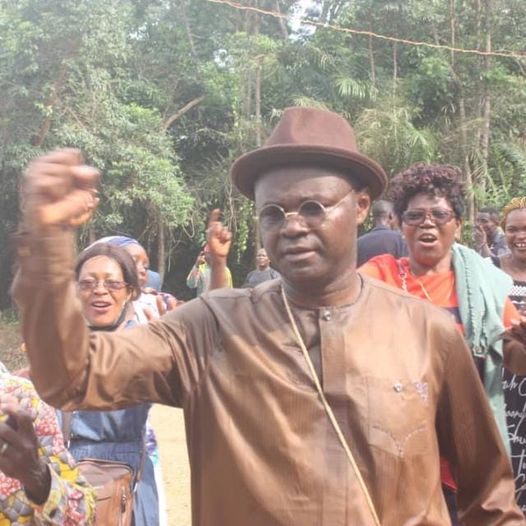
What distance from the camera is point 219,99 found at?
21.2 m

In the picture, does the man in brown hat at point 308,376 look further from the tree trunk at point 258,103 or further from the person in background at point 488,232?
the tree trunk at point 258,103

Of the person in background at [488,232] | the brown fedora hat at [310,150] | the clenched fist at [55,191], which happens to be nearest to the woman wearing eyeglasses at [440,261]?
the brown fedora hat at [310,150]

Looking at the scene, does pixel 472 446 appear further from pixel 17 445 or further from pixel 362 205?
pixel 17 445

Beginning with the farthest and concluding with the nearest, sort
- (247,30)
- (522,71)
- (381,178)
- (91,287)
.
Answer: (247,30) < (522,71) < (91,287) < (381,178)

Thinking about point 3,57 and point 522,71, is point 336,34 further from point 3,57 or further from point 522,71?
point 3,57

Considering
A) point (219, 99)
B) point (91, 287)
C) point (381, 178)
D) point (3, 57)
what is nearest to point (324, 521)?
point (381, 178)

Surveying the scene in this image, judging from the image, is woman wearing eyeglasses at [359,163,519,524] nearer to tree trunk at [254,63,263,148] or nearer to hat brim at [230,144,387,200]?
hat brim at [230,144,387,200]

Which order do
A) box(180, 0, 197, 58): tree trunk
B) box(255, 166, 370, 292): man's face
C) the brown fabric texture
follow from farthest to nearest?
box(180, 0, 197, 58): tree trunk
box(255, 166, 370, 292): man's face
the brown fabric texture

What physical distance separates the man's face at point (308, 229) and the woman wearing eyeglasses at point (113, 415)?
1.38 meters

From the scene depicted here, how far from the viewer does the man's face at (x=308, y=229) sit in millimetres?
2148

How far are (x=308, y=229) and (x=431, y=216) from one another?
5.06 feet

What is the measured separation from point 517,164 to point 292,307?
15744 millimetres

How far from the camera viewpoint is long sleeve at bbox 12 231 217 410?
1726 millimetres

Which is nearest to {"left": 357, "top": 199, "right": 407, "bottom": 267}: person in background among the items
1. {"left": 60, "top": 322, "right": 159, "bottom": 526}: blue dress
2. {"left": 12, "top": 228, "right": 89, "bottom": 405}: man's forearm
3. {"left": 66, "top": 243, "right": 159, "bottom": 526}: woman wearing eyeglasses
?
{"left": 66, "top": 243, "right": 159, "bottom": 526}: woman wearing eyeglasses
